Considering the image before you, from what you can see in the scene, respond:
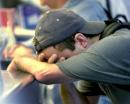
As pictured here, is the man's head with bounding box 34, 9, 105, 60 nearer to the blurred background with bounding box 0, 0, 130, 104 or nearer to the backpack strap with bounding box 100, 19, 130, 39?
the backpack strap with bounding box 100, 19, 130, 39

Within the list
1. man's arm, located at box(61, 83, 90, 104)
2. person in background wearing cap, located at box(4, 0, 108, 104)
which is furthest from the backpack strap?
person in background wearing cap, located at box(4, 0, 108, 104)

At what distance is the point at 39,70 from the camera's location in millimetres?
1983

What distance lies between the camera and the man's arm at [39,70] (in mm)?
1927

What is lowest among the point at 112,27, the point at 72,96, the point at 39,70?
the point at 72,96

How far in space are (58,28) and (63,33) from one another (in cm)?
3

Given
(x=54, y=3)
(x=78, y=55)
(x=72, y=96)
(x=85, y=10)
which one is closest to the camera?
(x=78, y=55)

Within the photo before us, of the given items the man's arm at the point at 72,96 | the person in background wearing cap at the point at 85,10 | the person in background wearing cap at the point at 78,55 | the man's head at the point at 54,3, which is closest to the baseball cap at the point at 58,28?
the person in background wearing cap at the point at 78,55

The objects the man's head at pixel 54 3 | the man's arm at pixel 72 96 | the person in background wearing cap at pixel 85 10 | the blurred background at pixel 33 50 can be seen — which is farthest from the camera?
the man's head at pixel 54 3

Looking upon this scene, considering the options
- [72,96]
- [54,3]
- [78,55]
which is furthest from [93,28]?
[54,3]

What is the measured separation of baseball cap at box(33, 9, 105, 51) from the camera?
2043 millimetres

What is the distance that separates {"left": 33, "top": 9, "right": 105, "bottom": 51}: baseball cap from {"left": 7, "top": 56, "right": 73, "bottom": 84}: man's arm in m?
0.09

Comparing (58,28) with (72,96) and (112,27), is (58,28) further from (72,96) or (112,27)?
(72,96)

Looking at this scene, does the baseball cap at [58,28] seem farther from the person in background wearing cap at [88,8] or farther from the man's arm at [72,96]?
the person in background wearing cap at [88,8]

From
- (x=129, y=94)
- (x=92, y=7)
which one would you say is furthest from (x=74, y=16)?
(x=92, y=7)
